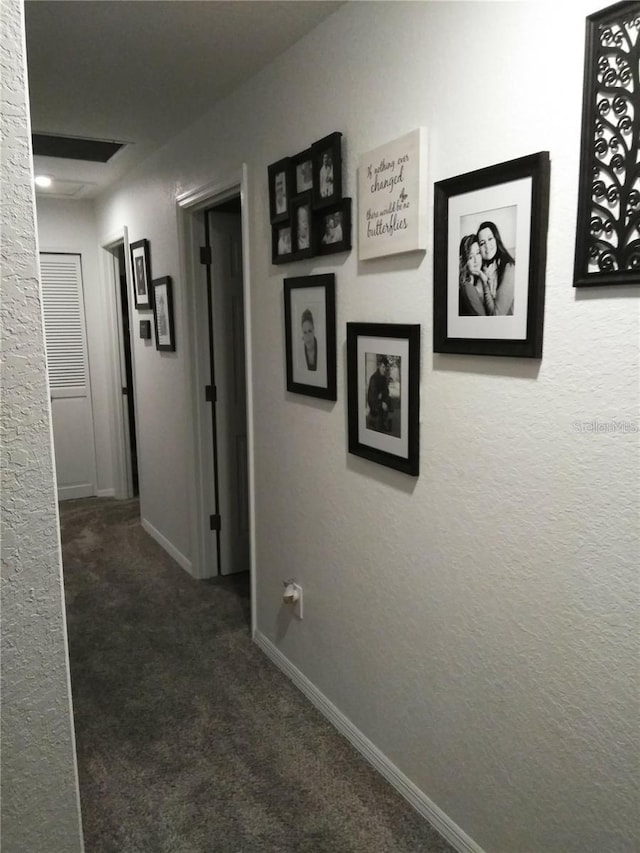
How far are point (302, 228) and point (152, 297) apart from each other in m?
1.90

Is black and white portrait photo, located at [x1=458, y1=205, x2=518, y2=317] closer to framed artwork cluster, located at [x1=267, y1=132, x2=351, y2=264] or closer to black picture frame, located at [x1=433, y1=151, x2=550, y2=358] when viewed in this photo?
black picture frame, located at [x1=433, y1=151, x2=550, y2=358]

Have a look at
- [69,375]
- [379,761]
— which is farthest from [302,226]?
[69,375]

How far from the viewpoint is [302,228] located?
2.17 metres

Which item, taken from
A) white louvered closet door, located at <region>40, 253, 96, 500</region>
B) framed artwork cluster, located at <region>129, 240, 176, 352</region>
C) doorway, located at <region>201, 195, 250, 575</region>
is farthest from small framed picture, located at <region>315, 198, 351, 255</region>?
white louvered closet door, located at <region>40, 253, 96, 500</region>

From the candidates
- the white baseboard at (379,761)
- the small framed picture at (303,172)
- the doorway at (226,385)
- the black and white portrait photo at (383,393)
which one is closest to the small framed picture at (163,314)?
the doorway at (226,385)

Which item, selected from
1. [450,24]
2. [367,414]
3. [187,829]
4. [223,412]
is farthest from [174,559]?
[450,24]

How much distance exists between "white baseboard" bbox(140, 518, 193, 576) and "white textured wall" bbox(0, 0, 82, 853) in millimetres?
2852

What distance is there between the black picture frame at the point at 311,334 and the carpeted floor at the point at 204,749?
124 cm

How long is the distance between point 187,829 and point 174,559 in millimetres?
2105

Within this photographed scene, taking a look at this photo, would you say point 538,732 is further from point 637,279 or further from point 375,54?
point 375,54

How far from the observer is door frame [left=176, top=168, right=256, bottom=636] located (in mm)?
2777

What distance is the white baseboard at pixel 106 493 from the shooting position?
5320 millimetres

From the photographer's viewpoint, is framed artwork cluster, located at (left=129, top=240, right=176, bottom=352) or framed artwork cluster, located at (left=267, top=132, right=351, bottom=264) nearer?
framed artwork cluster, located at (left=267, top=132, right=351, bottom=264)

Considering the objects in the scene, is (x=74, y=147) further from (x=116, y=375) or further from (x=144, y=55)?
(x=116, y=375)
